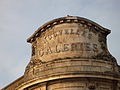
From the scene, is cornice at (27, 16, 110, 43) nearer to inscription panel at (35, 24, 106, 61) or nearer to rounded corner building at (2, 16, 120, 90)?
rounded corner building at (2, 16, 120, 90)

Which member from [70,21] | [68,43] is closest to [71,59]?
[68,43]

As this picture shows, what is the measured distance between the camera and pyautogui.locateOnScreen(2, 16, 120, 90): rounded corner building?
26094mm

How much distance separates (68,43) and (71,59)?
175 centimetres

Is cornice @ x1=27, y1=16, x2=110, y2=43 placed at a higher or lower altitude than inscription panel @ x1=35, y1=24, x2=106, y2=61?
higher

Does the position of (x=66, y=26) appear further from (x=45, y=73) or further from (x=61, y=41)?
(x=45, y=73)

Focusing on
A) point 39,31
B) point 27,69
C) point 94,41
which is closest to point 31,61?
point 27,69

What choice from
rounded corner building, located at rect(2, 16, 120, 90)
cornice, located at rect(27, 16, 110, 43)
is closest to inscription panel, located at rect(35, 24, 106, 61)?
rounded corner building, located at rect(2, 16, 120, 90)

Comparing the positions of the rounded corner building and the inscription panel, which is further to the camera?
the inscription panel

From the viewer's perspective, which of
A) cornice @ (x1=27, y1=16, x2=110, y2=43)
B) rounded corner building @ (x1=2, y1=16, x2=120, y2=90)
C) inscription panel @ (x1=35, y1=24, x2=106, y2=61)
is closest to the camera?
rounded corner building @ (x1=2, y1=16, x2=120, y2=90)

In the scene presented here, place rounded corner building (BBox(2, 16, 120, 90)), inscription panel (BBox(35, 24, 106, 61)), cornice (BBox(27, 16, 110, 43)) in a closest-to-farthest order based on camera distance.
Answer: rounded corner building (BBox(2, 16, 120, 90)) → inscription panel (BBox(35, 24, 106, 61)) → cornice (BBox(27, 16, 110, 43))

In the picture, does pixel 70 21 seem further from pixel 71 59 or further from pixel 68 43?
pixel 71 59

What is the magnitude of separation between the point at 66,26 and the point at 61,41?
1.39m

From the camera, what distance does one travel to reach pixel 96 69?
88.0 ft

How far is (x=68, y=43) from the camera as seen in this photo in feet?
92.6
